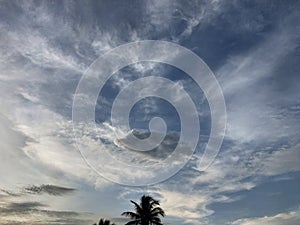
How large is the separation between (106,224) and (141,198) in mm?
14032

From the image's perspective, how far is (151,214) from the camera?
1825 inches

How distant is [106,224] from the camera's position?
5666cm

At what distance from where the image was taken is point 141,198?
156 feet

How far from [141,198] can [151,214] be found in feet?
9.95

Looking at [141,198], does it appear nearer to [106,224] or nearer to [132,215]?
[132,215]

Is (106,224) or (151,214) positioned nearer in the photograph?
(151,214)

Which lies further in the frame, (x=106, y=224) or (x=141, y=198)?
(x=106, y=224)

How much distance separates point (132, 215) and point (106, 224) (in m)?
13.3

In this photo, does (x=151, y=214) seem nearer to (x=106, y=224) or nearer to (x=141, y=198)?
(x=141, y=198)

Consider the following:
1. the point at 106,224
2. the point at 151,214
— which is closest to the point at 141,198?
the point at 151,214

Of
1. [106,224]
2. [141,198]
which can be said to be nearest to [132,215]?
[141,198]

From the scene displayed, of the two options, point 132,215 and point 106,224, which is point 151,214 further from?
point 106,224

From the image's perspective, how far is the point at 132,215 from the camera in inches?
1816

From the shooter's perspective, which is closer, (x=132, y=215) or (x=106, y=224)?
(x=132, y=215)
